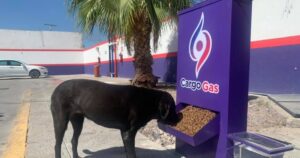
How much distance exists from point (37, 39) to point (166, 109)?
133ft

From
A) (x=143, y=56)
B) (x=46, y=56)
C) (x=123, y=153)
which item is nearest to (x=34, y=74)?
(x=46, y=56)

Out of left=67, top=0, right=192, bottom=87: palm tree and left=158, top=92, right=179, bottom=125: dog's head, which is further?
left=67, top=0, right=192, bottom=87: palm tree

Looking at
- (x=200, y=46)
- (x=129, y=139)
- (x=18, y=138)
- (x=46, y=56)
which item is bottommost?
(x=18, y=138)

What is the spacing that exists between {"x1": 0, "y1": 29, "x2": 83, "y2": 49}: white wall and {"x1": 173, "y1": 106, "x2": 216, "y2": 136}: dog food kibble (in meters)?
35.4

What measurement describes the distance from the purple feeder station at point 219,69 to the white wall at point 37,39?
3551cm

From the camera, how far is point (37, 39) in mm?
41844

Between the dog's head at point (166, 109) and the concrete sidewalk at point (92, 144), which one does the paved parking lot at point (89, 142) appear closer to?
the concrete sidewalk at point (92, 144)

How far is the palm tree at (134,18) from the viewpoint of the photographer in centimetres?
1045

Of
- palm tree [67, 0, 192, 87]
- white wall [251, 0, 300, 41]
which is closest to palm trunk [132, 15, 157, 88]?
palm tree [67, 0, 192, 87]

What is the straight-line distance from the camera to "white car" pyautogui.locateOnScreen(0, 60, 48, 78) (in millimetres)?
27406

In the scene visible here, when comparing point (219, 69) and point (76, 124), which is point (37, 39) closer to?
point (76, 124)

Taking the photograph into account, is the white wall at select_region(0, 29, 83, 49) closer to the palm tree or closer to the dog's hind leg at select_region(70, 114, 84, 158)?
the palm tree

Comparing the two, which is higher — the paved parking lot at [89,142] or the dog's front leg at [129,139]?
the dog's front leg at [129,139]

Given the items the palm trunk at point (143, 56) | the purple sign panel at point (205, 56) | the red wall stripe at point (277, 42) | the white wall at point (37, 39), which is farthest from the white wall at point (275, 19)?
the white wall at point (37, 39)
